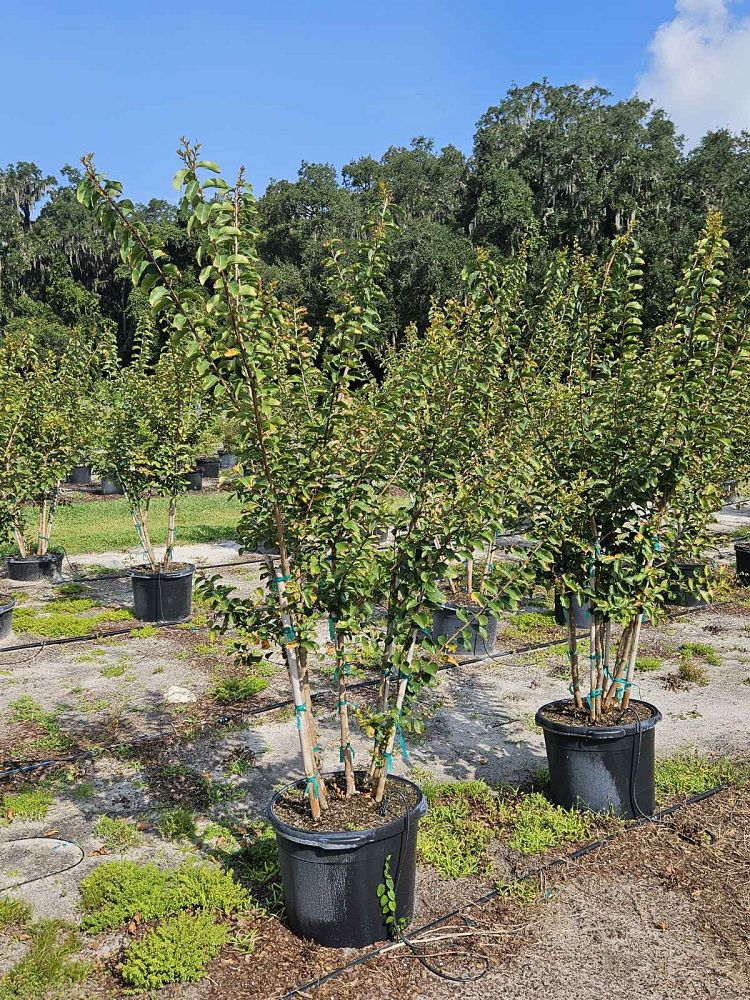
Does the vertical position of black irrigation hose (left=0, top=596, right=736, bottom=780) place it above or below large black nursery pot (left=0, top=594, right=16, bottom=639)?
below

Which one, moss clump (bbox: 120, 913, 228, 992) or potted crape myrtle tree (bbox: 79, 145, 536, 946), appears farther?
potted crape myrtle tree (bbox: 79, 145, 536, 946)

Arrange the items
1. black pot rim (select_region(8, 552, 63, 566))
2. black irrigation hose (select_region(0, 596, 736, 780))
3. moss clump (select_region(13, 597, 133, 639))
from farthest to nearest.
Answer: black pot rim (select_region(8, 552, 63, 566)) → moss clump (select_region(13, 597, 133, 639)) → black irrigation hose (select_region(0, 596, 736, 780))

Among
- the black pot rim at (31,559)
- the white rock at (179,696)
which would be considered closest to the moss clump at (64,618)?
the black pot rim at (31,559)

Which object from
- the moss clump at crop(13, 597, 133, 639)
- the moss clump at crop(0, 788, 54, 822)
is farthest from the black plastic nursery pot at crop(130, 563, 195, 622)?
the moss clump at crop(0, 788, 54, 822)

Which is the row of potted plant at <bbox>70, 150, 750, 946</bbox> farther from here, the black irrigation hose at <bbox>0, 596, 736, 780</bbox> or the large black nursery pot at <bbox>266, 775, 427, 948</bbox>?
the black irrigation hose at <bbox>0, 596, 736, 780</bbox>

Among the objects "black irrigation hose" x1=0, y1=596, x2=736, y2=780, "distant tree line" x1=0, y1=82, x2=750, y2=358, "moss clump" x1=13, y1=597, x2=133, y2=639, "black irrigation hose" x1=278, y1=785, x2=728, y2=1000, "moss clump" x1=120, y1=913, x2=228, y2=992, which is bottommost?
"black irrigation hose" x1=278, y1=785, x2=728, y2=1000

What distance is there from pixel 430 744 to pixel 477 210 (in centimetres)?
4112

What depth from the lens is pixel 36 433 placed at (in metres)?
10.2

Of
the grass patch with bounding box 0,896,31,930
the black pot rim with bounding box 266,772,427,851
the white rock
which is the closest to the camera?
the black pot rim with bounding box 266,772,427,851

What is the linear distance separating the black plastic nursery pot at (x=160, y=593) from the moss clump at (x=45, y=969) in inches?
217

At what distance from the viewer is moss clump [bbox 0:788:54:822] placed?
4758mm

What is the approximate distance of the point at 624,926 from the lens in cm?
367

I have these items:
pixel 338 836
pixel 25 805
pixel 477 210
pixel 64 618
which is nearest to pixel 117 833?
pixel 25 805

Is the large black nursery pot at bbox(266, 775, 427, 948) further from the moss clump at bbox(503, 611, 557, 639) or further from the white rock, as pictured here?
the moss clump at bbox(503, 611, 557, 639)
